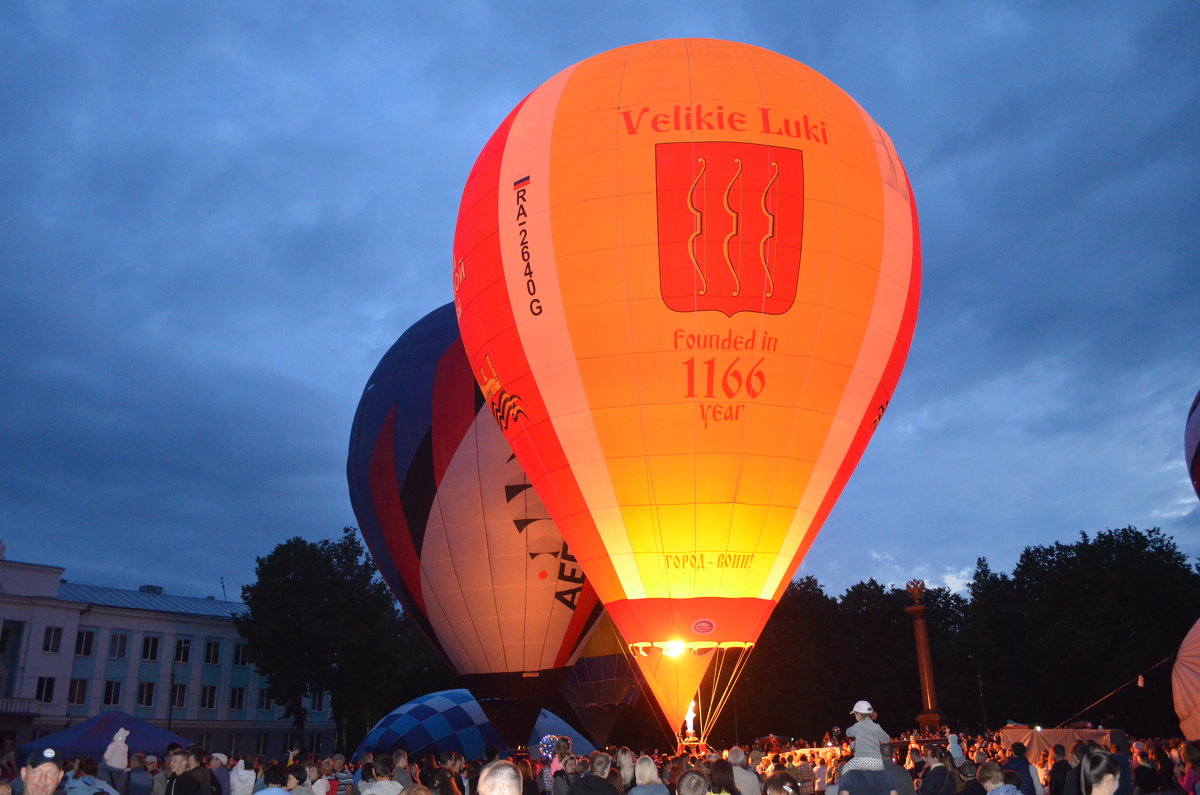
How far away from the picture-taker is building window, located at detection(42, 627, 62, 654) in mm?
33844

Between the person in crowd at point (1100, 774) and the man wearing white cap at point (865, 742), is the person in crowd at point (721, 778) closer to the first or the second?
the man wearing white cap at point (865, 742)

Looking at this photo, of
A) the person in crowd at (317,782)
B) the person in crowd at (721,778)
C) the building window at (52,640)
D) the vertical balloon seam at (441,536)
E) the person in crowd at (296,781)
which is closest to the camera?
the person in crowd at (721,778)

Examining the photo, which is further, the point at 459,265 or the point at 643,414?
the point at 459,265

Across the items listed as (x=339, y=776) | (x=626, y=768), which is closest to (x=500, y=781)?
(x=626, y=768)

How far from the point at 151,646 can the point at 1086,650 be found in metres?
32.1

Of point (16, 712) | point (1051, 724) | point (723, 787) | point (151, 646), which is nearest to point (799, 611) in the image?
point (1051, 724)

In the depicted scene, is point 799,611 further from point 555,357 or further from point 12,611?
point 555,357

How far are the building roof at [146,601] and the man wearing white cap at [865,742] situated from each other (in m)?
35.9

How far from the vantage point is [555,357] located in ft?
44.0

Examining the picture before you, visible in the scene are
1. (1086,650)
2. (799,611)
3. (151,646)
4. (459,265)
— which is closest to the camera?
(459,265)

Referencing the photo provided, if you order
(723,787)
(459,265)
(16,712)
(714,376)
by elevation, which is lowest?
(723,787)

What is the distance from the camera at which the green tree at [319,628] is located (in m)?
35.5

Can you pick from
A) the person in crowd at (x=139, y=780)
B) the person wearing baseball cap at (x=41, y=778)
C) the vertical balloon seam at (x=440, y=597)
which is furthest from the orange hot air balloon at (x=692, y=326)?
the person wearing baseball cap at (x=41, y=778)

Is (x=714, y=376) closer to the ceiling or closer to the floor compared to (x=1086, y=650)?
closer to the ceiling
